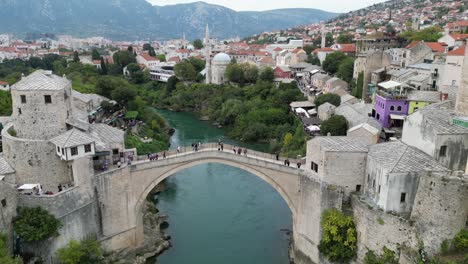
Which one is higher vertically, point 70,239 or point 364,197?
point 364,197

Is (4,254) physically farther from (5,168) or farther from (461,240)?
(461,240)

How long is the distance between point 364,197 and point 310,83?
108ft

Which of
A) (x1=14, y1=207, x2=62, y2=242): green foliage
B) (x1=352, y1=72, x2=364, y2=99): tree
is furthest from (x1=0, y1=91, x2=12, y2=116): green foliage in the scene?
(x1=352, y1=72, x2=364, y2=99): tree

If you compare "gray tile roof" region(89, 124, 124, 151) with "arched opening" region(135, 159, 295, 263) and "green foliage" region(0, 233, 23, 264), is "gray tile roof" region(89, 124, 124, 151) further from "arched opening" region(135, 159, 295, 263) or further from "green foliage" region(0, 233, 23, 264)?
"green foliage" region(0, 233, 23, 264)

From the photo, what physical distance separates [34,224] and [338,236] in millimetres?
13355

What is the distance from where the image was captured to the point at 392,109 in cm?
2638

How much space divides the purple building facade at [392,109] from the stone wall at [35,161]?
20.0 meters

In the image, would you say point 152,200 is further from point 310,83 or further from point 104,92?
point 310,83

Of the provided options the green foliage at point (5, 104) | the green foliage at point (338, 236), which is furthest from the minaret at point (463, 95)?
the green foliage at point (5, 104)

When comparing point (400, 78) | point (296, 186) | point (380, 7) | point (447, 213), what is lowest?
point (296, 186)

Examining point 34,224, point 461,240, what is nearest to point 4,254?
point 34,224

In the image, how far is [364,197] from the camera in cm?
1728

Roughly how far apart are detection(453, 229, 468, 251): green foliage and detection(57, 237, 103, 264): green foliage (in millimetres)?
15193

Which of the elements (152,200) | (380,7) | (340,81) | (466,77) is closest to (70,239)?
(152,200)
